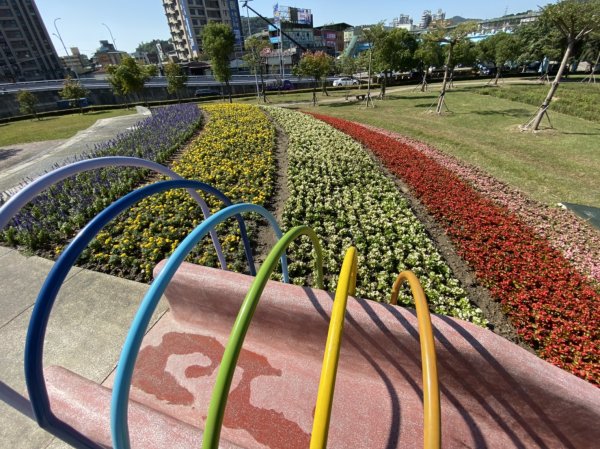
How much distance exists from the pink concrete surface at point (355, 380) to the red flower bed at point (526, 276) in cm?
142

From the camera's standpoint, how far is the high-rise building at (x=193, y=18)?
82500 millimetres

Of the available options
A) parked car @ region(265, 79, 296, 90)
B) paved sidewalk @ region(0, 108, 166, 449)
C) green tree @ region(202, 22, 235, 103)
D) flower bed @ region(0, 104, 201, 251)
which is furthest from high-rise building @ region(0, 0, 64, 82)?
paved sidewalk @ region(0, 108, 166, 449)

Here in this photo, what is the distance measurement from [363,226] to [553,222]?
4108mm

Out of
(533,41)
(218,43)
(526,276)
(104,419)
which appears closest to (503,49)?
(533,41)

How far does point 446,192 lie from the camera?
716cm

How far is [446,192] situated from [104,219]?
7.14 metres

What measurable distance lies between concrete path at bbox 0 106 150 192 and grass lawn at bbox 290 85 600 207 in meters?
14.2

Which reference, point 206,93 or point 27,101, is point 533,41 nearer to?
point 206,93

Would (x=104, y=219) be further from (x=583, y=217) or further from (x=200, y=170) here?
(x=583, y=217)

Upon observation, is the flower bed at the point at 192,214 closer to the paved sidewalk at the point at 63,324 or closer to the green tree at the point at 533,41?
the paved sidewalk at the point at 63,324

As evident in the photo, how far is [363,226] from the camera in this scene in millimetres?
5730

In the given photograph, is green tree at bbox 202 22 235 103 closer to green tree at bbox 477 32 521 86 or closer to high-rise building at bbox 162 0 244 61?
green tree at bbox 477 32 521 86

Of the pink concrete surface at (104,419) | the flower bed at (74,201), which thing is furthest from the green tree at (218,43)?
the pink concrete surface at (104,419)

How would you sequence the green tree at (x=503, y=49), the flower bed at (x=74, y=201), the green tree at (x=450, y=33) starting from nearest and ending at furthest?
1. the flower bed at (x=74, y=201)
2. the green tree at (x=450, y=33)
3. the green tree at (x=503, y=49)
